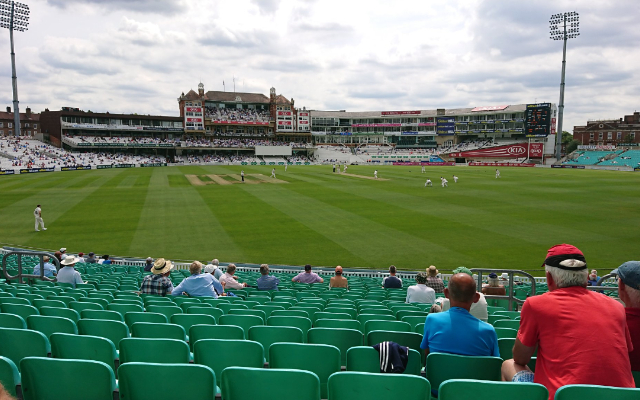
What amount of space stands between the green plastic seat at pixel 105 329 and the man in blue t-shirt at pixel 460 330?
335 cm

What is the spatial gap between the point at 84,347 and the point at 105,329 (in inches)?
39.8

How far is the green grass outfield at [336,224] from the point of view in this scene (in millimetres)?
18281

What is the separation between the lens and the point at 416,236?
2152 cm

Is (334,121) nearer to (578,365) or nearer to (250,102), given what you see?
(250,102)

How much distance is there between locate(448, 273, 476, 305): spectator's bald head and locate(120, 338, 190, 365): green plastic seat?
8.33 feet

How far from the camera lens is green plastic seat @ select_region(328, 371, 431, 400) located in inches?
105

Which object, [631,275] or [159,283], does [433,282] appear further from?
[631,275]

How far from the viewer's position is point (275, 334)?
180 inches

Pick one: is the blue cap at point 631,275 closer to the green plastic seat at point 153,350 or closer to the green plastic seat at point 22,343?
the green plastic seat at point 153,350

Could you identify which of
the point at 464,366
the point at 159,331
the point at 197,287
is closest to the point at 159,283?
the point at 197,287

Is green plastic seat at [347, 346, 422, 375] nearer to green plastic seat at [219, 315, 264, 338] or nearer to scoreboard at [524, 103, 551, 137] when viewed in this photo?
green plastic seat at [219, 315, 264, 338]

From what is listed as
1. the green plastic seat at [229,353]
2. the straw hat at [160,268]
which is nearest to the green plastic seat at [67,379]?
the green plastic seat at [229,353]

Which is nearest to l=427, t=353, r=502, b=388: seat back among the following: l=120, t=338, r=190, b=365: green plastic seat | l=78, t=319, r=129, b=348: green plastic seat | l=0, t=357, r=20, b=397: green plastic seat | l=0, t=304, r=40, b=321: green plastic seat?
l=120, t=338, r=190, b=365: green plastic seat

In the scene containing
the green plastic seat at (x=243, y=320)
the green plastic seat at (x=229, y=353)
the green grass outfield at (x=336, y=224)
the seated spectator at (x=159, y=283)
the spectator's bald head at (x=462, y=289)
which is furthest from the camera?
the green grass outfield at (x=336, y=224)
